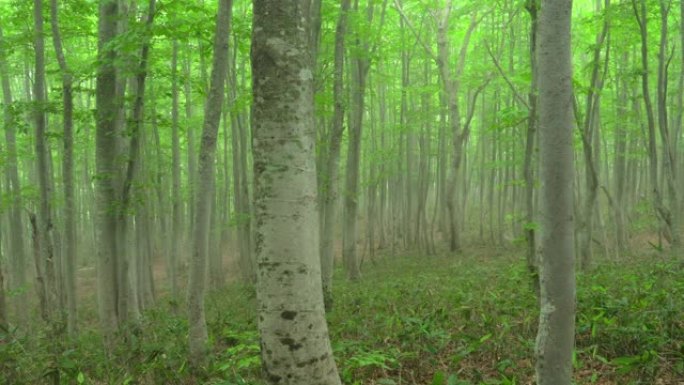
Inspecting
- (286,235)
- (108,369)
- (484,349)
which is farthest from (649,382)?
(108,369)

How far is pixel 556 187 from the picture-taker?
296cm

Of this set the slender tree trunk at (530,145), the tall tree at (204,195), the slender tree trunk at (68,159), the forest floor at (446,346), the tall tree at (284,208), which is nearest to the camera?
the tall tree at (284,208)

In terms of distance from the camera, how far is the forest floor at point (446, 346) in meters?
4.76

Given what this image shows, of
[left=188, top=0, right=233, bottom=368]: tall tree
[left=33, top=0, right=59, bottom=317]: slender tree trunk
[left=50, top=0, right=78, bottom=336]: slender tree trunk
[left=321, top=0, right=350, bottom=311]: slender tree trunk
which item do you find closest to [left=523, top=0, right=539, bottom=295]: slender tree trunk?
[left=321, top=0, right=350, bottom=311]: slender tree trunk

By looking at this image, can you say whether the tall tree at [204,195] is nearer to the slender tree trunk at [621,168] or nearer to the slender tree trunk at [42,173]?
the slender tree trunk at [42,173]

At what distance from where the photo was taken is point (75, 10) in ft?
28.1

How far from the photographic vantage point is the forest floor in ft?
15.6

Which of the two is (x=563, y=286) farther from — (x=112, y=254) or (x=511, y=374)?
(x=112, y=254)

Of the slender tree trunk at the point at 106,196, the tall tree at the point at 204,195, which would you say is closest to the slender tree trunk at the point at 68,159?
the slender tree trunk at the point at 106,196

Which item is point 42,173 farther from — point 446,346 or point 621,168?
point 621,168

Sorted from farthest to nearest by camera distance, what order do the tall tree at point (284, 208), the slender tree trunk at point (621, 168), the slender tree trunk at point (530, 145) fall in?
the slender tree trunk at point (621, 168)
the slender tree trunk at point (530, 145)
the tall tree at point (284, 208)

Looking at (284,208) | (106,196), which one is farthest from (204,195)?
(284,208)

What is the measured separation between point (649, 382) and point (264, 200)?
12.6 ft

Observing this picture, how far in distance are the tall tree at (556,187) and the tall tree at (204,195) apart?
3669mm
